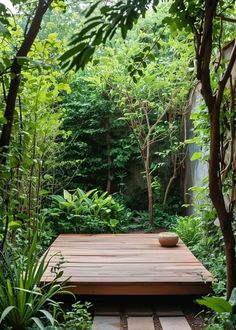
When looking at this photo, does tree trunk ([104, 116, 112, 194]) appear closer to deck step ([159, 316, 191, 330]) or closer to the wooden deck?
the wooden deck

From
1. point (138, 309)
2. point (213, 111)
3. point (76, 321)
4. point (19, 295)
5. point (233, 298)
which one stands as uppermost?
point (213, 111)

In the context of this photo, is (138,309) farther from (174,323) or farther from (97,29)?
(97,29)

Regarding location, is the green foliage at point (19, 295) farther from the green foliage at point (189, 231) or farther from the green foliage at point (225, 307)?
the green foliage at point (189, 231)

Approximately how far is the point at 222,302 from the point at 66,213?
3.80 meters

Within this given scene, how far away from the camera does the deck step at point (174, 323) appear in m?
2.61

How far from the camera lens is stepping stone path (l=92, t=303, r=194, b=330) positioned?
2643mm

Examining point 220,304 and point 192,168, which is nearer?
point 220,304

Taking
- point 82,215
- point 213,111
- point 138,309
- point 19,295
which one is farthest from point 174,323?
point 82,215

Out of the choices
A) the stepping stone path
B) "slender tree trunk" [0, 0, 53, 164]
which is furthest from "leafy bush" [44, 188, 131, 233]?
"slender tree trunk" [0, 0, 53, 164]

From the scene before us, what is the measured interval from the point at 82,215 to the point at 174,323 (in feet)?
9.96

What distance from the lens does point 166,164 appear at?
708 cm

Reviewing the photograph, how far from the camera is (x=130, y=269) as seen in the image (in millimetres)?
3332

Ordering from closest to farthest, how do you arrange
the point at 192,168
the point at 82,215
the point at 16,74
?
the point at 16,74
the point at 82,215
the point at 192,168

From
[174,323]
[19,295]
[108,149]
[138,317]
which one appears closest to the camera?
[19,295]
